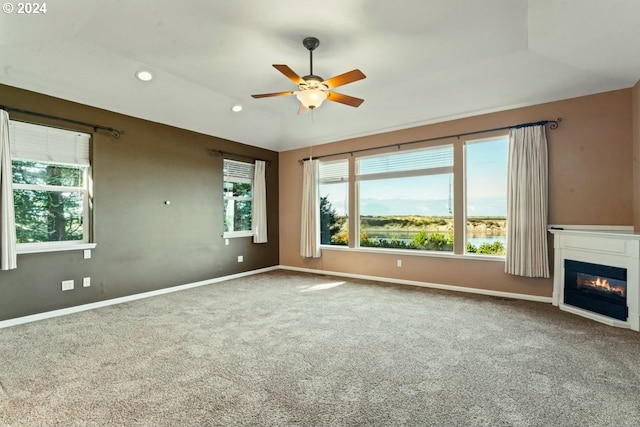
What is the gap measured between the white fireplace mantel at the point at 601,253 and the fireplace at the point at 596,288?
5 cm

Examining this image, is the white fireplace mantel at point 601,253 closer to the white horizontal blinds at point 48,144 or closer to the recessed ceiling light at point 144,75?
the recessed ceiling light at point 144,75

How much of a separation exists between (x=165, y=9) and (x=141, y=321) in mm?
3332

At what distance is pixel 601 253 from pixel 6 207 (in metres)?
6.77

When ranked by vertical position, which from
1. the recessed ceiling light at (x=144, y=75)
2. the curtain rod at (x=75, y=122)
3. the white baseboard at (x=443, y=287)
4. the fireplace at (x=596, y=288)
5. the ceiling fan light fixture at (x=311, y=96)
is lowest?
the white baseboard at (x=443, y=287)

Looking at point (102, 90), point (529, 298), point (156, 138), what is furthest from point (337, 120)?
point (529, 298)

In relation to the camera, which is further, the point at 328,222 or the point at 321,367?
the point at 328,222

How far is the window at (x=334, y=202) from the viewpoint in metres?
6.34

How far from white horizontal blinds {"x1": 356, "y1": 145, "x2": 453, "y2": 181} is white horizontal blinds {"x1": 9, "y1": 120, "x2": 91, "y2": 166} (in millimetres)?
4445

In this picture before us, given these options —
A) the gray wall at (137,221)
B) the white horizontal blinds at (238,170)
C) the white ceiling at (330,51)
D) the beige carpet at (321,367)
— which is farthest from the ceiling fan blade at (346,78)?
the white horizontal blinds at (238,170)

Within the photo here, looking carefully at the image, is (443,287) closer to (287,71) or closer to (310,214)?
(310,214)

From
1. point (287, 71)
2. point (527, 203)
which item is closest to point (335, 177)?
point (527, 203)

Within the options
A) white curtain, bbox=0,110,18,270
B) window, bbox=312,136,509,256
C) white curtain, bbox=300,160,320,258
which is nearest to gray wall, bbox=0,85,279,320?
white curtain, bbox=0,110,18,270

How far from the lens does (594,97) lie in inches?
157

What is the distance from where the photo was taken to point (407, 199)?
222 inches
